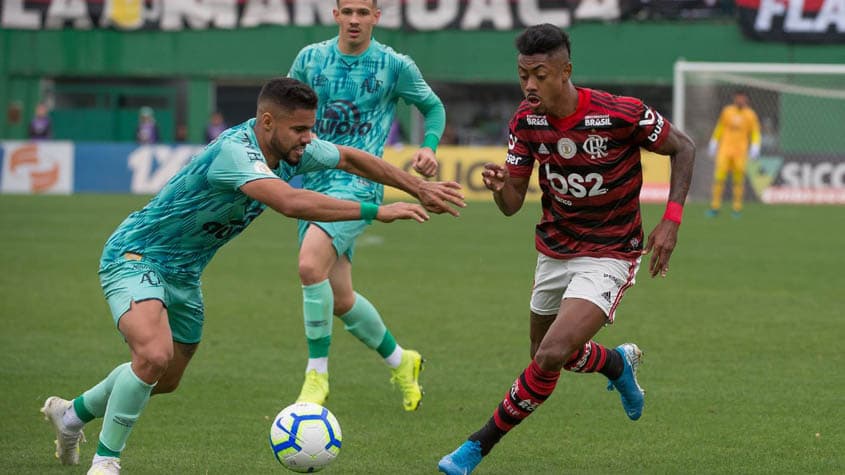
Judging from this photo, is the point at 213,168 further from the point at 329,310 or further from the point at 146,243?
the point at 329,310

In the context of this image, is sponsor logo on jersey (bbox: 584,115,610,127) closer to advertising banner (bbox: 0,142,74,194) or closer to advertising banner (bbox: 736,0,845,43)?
advertising banner (bbox: 0,142,74,194)

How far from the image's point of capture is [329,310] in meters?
7.85

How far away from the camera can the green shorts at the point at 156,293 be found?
5840mm

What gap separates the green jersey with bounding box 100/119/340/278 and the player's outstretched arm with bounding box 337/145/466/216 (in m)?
0.25

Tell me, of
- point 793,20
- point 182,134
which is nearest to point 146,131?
point 182,134

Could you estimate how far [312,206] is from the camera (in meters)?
5.70

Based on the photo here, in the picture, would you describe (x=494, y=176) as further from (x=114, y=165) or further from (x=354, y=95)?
(x=114, y=165)

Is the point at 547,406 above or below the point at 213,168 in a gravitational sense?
below

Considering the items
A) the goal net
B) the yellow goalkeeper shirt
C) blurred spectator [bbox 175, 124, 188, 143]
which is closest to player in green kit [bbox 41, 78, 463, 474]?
the yellow goalkeeper shirt

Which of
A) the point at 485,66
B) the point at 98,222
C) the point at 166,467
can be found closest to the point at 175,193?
the point at 166,467

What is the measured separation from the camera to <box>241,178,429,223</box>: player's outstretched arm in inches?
218

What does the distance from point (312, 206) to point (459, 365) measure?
383 cm

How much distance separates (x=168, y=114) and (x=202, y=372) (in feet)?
97.5

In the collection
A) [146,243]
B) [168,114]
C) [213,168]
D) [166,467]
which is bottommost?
[168,114]
